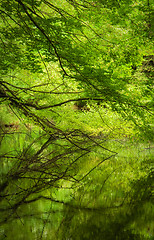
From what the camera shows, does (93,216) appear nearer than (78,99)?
No

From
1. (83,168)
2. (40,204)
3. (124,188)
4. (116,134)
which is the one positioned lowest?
(40,204)

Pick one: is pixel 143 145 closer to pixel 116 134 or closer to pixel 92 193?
pixel 116 134

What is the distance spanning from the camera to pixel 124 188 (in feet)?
24.1

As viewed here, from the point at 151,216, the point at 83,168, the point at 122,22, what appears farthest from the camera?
the point at 83,168

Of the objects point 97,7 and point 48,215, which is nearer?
point 97,7

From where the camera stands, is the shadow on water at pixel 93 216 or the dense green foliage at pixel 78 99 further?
the shadow on water at pixel 93 216

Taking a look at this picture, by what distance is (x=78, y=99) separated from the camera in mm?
5031

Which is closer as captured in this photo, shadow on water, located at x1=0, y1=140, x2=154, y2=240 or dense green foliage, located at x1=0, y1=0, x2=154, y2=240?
dense green foliage, located at x1=0, y1=0, x2=154, y2=240

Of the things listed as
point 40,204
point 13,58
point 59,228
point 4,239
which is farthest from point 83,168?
point 13,58

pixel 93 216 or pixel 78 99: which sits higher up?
pixel 78 99

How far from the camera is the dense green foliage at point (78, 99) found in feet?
10.7

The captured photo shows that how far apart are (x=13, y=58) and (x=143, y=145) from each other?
11.7m

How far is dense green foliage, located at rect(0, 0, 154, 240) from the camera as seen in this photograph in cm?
327

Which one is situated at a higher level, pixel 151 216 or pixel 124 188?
pixel 124 188
